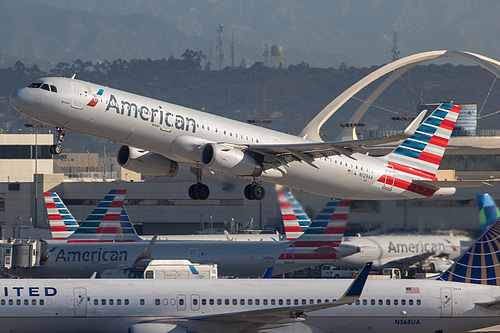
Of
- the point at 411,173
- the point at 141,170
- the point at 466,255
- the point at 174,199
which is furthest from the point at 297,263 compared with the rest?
the point at 174,199

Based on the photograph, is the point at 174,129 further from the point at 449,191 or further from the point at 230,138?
the point at 449,191

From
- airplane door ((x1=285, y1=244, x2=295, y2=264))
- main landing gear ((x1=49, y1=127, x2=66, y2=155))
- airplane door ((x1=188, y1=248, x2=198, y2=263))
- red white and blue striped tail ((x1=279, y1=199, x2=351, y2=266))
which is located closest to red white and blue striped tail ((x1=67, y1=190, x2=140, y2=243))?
airplane door ((x1=188, y1=248, x2=198, y2=263))

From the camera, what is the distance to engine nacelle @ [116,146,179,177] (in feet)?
155

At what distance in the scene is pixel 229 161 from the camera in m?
43.9

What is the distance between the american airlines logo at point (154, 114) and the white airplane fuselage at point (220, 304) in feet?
30.1

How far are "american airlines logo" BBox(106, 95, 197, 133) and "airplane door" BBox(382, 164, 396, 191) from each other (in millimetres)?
12995

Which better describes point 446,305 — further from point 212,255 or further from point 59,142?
point 212,255

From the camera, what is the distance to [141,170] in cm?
4725

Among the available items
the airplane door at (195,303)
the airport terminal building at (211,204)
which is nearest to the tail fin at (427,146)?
the airport terminal building at (211,204)

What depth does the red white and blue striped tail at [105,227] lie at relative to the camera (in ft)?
207

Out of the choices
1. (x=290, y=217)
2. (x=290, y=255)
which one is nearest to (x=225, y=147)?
(x=290, y=255)

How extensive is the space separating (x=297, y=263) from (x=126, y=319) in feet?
69.0

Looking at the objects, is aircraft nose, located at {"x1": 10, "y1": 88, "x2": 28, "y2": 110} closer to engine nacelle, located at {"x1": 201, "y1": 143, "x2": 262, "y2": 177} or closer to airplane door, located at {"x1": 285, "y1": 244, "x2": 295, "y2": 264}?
engine nacelle, located at {"x1": 201, "y1": 143, "x2": 262, "y2": 177}

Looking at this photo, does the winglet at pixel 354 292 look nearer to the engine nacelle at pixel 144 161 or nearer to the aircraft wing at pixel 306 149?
the aircraft wing at pixel 306 149
